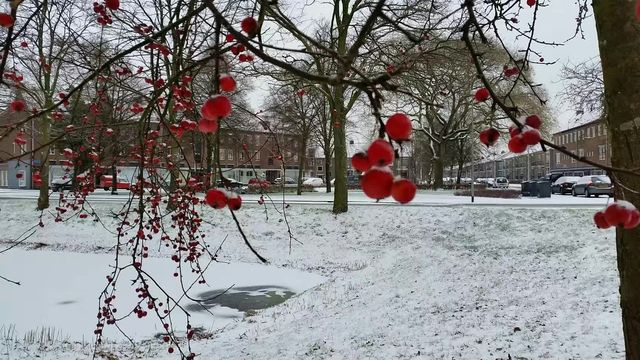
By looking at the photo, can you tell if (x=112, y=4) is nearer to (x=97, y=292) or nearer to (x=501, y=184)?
(x=97, y=292)

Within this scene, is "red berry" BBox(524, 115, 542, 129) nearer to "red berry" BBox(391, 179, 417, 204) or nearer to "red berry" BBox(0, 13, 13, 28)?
"red berry" BBox(391, 179, 417, 204)

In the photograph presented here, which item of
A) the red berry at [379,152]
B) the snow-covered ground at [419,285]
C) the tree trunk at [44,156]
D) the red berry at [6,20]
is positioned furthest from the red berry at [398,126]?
the snow-covered ground at [419,285]

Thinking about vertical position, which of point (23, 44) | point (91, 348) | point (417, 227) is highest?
point (23, 44)

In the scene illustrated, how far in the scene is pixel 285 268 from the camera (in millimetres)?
12648

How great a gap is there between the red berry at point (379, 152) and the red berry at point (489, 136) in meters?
0.36

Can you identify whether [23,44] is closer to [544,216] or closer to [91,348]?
[91,348]

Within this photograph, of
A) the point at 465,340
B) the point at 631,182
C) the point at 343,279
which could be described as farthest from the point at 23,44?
the point at 343,279

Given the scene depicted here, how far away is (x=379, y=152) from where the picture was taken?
2.97ft

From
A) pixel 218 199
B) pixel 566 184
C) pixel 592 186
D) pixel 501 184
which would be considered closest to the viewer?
pixel 218 199

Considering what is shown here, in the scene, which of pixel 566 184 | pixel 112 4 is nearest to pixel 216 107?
pixel 112 4

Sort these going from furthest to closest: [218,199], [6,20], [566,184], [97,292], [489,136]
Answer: [566,184]
[97,292]
[6,20]
[218,199]
[489,136]

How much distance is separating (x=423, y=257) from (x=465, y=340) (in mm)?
5861

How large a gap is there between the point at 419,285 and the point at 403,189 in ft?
29.1

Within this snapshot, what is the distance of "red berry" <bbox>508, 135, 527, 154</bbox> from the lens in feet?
3.53
